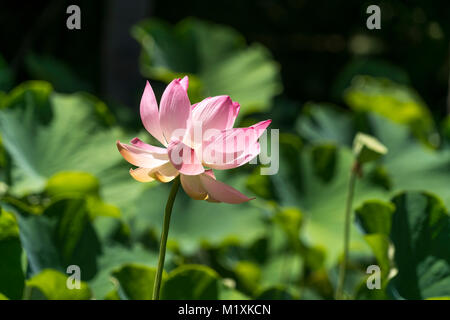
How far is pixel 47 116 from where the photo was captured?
0.94 meters

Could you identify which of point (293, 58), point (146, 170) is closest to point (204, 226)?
point (146, 170)

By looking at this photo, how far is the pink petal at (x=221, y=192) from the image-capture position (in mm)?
411

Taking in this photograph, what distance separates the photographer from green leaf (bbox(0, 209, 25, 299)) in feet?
1.75

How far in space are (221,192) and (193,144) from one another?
4cm

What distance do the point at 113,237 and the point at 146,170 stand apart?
0.31m

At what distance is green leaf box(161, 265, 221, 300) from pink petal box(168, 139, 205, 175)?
0.19m

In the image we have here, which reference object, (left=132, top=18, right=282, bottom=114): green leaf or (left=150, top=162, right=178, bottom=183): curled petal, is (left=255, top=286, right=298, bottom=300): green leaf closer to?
(left=150, top=162, right=178, bottom=183): curled petal

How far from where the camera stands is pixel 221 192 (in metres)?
0.41

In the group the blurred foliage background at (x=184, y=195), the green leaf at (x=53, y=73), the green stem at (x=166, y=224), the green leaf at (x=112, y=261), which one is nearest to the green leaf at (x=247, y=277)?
the blurred foliage background at (x=184, y=195)

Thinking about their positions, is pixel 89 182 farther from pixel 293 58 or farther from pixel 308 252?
pixel 293 58

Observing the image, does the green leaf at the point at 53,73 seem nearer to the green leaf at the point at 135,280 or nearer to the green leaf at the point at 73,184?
the green leaf at the point at 73,184

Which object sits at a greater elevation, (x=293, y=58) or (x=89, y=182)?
(x=293, y=58)

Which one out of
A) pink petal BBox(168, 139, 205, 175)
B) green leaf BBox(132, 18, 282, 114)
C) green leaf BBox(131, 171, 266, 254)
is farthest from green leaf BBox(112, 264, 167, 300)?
green leaf BBox(132, 18, 282, 114)

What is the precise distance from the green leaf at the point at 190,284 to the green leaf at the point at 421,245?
0.17 metres
